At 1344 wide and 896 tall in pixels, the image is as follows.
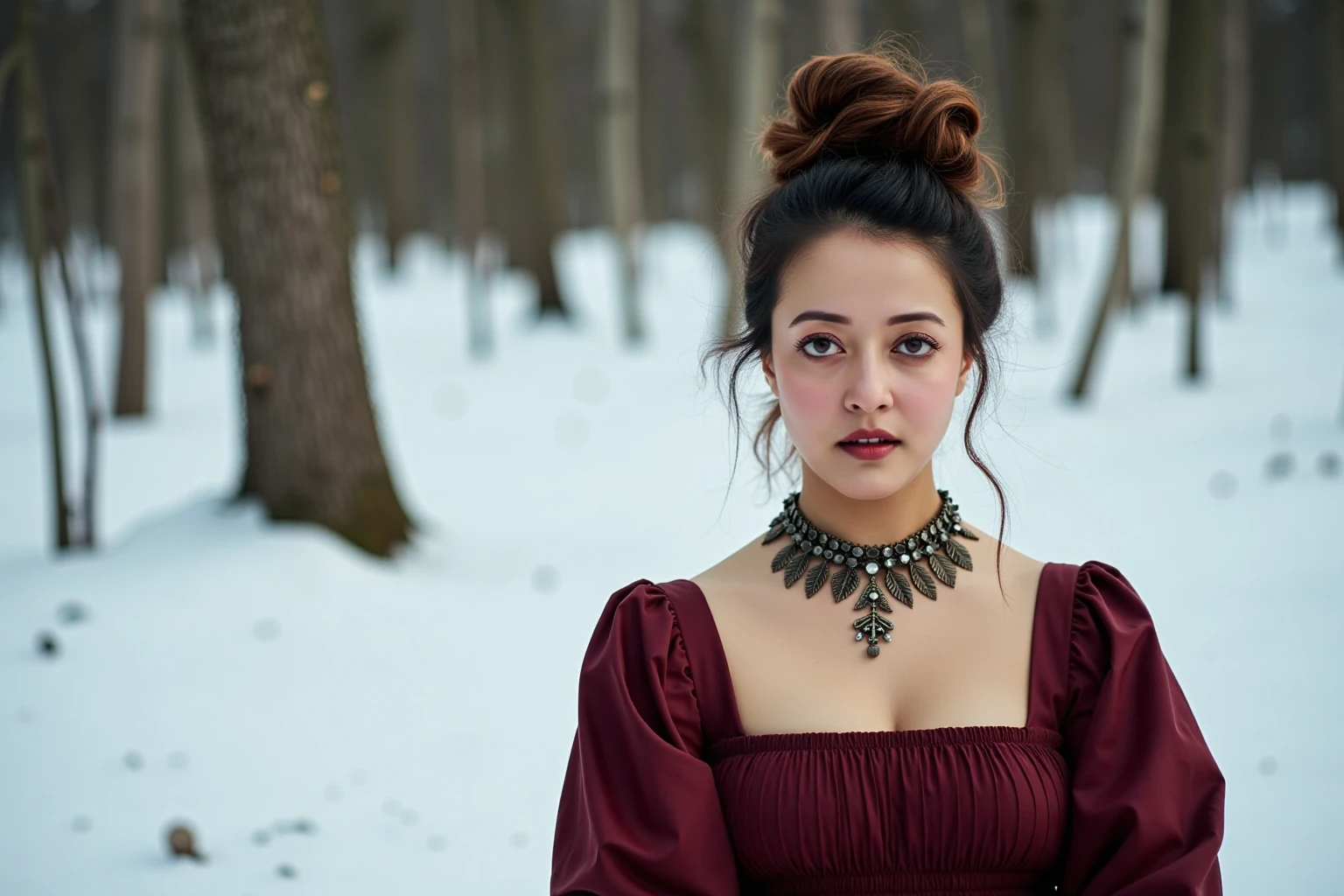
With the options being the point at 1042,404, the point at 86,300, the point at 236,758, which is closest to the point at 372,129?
the point at 86,300

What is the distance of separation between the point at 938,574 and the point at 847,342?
0.39m

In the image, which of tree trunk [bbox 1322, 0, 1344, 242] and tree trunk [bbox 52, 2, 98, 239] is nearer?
tree trunk [bbox 1322, 0, 1344, 242]

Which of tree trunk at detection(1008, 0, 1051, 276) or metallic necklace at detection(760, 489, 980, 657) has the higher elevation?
tree trunk at detection(1008, 0, 1051, 276)

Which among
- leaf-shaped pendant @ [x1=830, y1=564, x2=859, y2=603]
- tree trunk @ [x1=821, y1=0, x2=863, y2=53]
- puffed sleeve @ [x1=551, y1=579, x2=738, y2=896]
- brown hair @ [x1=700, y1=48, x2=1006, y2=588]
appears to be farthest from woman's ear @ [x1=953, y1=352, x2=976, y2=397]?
tree trunk @ [x1=821, y1=0, x2=863, y2=53]

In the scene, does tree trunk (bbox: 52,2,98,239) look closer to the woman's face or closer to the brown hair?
the brown hair

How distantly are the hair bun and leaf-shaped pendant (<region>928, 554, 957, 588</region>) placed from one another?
579mm

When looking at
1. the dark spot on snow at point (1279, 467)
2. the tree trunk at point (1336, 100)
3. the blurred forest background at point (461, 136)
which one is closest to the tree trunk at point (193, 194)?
the blurred forest background at point (461, 136)

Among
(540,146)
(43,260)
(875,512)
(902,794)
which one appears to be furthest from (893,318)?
(540,146)

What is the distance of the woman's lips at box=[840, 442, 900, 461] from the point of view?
180cm

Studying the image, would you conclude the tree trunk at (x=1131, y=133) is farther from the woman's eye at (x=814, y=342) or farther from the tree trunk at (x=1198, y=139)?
the woman's eye at (x=814, y=342)

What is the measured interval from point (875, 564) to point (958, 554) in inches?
5.7

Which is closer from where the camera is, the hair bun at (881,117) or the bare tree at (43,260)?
the hair bun at (881,117)

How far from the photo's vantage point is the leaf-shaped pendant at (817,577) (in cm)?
187

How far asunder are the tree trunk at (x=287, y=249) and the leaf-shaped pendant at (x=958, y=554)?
403 cm
